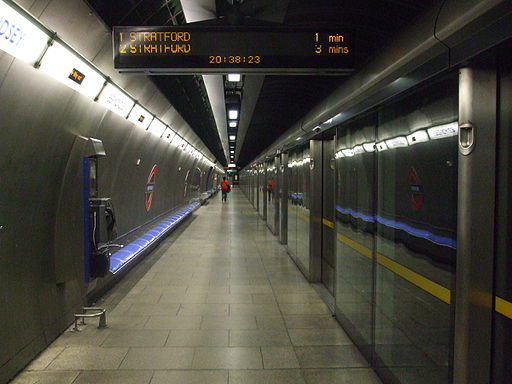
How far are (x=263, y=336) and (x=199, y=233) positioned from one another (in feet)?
Result: 25.0

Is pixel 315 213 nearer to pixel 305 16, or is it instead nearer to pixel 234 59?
pixel 305 16

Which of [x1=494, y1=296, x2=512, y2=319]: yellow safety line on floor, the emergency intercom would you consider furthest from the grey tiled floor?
[x1=494, y1=296, x2=512, y2=319]: yellow safety line on floor

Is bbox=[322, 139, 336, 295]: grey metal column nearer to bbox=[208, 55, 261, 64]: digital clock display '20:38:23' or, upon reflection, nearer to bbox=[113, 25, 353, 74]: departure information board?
bbox=[113, 25, 353, 74]: departure information board

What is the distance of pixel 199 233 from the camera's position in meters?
11.5

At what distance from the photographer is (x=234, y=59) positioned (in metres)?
3.75

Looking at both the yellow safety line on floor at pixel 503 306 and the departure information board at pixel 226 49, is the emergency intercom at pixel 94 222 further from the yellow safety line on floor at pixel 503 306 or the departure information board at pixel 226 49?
the yellow safety line on floor at pixel 503 306

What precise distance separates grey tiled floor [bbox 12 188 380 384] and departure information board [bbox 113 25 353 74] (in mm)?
2435

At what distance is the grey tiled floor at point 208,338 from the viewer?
10.8 ft

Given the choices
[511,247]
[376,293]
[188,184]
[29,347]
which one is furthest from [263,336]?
[188,184]

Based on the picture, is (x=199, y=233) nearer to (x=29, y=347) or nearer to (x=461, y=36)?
(x=29, y=347)

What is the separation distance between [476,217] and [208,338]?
A: 9.15 feet

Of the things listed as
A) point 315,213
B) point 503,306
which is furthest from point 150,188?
point 503,306

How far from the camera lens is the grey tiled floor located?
3277mm

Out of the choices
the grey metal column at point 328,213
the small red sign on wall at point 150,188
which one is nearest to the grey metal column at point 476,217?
the grey metal column at point 328,213
